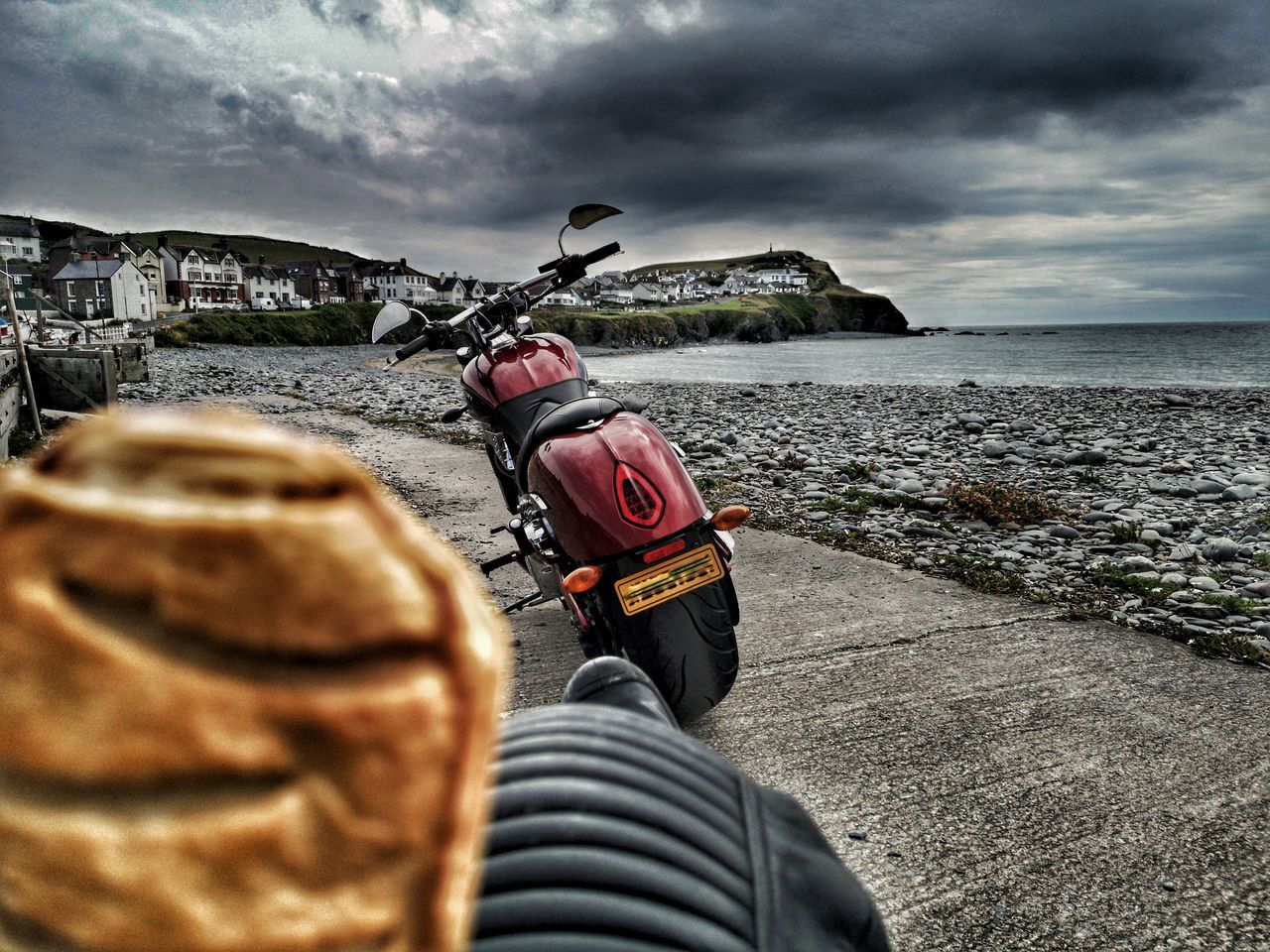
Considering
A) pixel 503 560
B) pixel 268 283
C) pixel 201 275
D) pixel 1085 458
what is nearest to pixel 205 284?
→ pixel 201 275

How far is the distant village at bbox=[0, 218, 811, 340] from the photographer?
67.7 meters

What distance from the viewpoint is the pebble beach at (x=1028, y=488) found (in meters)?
4.85

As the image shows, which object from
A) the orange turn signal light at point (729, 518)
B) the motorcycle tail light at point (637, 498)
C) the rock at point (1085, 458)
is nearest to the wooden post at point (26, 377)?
the motorcycle tail light at point (637, 498)

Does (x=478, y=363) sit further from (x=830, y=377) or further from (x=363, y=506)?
(x=830, y=377)

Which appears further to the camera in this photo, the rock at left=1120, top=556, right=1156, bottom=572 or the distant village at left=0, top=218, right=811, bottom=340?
the distant village at left=0, top=218, right=811, bottom=340

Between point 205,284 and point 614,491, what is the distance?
98248 mm

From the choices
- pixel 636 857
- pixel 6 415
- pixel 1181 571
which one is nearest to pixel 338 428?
pixel 6 415

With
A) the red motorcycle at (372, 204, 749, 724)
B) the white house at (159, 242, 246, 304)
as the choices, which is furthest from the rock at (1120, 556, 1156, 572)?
the white house at (159, 242, 246, 304)

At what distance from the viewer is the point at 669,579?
2.87 m

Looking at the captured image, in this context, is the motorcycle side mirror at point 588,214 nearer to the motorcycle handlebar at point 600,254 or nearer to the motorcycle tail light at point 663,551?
the motorcycle handlebar at point 600,254

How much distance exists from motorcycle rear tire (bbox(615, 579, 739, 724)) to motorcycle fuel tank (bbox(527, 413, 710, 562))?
0.28m

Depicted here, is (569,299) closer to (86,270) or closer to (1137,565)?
(86,270)

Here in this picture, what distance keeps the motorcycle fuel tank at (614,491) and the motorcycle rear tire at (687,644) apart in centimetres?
28

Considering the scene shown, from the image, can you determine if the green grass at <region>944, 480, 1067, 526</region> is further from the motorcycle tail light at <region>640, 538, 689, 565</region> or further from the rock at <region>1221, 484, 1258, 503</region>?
the motorcycle tail light at <region>640, 538, 689, 565</region>
